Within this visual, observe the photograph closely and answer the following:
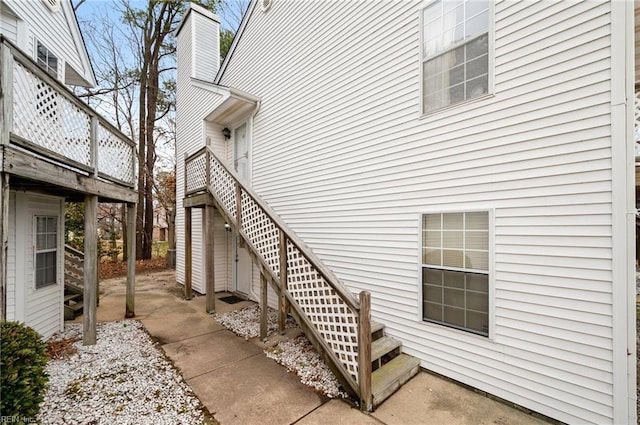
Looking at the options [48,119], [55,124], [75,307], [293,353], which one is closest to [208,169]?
[55,124]

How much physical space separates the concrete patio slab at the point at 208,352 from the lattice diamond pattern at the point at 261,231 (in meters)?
1.41

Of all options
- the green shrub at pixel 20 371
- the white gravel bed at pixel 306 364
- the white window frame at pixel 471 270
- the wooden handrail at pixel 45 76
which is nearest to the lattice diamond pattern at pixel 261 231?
the white gravel bed at pixel 306 364

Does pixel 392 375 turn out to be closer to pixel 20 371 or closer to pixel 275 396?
pixel 275 396

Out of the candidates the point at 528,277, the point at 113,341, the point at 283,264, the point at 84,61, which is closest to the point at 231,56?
the point at 84,61

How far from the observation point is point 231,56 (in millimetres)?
8781

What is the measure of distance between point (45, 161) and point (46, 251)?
279cm

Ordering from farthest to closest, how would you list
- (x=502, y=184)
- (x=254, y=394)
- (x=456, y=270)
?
(x=456, y=270) → (x=254, y=394) → (x=502, y=184)

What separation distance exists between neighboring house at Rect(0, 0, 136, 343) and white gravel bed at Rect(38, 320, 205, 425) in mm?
766

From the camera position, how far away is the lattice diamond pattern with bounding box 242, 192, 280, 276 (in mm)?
4879

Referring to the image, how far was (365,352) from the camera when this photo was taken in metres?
3.18

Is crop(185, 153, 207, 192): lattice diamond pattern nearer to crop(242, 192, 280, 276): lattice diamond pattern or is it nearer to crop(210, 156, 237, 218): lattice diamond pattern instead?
crop(210, 156, 237, 218): lattice diamond pattern

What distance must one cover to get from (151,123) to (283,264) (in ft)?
46.0

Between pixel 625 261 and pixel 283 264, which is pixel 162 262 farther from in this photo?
pixel 625 261

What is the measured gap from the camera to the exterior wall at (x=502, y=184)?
2.83m
